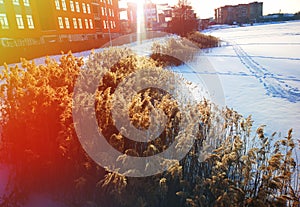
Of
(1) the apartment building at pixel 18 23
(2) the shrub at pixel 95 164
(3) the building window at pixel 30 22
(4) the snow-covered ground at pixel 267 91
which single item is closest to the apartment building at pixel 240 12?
(1) the apartment building at pixel 18 23

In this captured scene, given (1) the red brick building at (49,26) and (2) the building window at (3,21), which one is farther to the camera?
(2) the building window at (3,21)

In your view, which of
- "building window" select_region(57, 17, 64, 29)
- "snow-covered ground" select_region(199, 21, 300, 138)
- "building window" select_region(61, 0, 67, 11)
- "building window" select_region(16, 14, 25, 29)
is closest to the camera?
"snow-covered ground" select_region(199, 21, 300, 138)

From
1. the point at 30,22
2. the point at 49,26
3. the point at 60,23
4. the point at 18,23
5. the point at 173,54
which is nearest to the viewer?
the point at 173,54

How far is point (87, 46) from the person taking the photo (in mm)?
26625

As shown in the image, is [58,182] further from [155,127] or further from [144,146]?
[155,127]

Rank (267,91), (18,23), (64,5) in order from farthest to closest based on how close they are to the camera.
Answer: (64,5) < (18,23) < (267,91)

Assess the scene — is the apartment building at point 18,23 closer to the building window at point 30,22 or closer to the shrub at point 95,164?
the building window at point 30,22

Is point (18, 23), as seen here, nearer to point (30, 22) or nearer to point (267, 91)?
point (30, 22)

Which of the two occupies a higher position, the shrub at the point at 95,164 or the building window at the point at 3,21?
the building window at the point at 3,21

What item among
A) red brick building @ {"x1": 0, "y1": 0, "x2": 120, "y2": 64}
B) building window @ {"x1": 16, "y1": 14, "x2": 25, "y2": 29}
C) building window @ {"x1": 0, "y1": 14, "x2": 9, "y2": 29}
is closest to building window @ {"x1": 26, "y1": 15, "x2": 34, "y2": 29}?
red brick building @ {"x1": 0, "y1": 0, "x2": 120, "y2": 64}

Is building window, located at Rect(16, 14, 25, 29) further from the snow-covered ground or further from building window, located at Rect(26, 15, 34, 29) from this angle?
the snow-covered ground

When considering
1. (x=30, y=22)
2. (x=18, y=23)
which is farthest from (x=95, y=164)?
(x=30, y=22)

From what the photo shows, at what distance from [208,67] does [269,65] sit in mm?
3227

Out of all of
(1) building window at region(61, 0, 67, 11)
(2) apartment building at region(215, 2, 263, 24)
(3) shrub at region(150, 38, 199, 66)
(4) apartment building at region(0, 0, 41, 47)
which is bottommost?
(3) shrub at region(150, 38, 199, 66)
